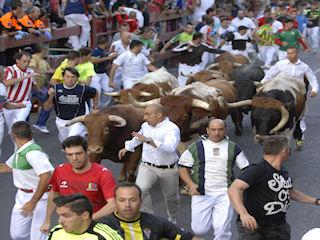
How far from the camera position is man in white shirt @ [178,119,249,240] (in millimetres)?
7977

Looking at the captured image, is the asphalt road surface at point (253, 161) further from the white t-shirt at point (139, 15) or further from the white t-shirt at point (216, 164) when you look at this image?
the white t-shirt at point (139, 15)

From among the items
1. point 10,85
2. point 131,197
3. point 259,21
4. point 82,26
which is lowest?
point 259,21

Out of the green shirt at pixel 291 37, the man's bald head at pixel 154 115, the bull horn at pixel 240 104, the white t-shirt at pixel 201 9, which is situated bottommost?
the white t-shirt at pixel 201 9

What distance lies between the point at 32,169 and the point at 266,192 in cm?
233

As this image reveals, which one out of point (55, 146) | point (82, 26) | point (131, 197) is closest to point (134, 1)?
point (82, 26)

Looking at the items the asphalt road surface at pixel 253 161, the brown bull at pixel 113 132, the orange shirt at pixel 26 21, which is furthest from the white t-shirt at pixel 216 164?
the orange shirt at pixel 26 21

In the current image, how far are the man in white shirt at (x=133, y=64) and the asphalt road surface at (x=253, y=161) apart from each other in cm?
175

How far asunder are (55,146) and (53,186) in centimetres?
696

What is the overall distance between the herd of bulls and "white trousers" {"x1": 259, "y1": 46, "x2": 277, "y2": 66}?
18.3 feet

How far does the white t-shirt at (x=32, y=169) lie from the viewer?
7367mm

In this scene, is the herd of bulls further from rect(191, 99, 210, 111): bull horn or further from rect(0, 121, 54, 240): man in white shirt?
rect(0, 121, 54, 240): man in white shirt

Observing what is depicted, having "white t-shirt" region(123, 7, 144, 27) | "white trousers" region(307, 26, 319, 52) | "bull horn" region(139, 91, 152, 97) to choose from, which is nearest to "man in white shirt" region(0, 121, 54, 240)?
"bull horn" region(139, 91, 152, 97)

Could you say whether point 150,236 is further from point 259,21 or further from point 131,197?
point 259,21

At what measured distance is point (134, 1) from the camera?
23.2 m
